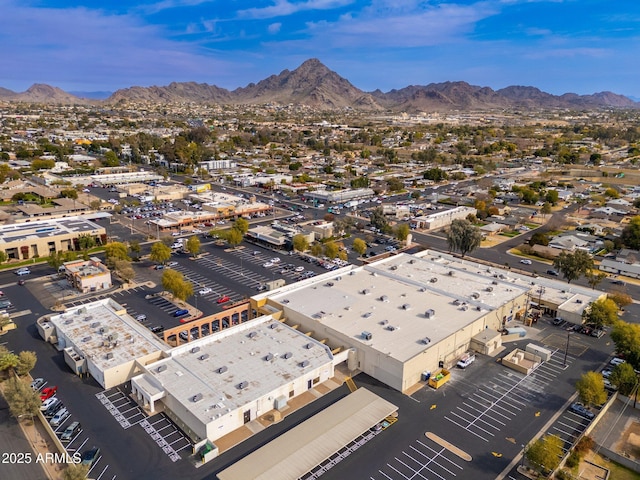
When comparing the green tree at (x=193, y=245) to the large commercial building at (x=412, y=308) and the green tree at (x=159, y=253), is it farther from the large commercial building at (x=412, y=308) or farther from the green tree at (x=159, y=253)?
the large commercial building at (x=412, y=308)

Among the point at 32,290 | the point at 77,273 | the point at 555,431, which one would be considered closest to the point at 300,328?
the point at 555,431

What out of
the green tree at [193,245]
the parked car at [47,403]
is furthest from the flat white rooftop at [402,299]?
the green tree at [193,245]

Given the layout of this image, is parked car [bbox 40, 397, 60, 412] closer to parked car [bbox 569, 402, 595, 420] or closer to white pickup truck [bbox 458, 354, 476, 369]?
white pickup truck [bbox 458, 354, 476, 369]

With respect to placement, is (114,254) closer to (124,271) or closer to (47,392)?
(124,271)

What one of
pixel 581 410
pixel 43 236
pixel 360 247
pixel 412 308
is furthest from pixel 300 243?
pixel 581 410

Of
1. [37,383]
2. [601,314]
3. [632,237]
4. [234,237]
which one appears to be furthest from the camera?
[632,237]

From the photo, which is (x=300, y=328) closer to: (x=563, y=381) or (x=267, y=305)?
(x=267, y=305)
